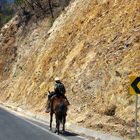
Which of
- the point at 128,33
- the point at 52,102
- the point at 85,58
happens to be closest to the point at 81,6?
the point at 85,58

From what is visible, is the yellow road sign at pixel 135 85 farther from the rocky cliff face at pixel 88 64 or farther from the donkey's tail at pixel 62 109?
the donkey's tail at pixel 62 109

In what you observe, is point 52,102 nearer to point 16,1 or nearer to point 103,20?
point 103,20

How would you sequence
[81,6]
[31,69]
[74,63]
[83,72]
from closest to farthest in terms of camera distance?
1. [83,72]
2. [74,63]
3. [81,6]
4. [31,69]

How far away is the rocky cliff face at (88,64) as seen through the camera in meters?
23.8

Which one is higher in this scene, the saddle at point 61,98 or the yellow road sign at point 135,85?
the yellow road sign at point 135,85

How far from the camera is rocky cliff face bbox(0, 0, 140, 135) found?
78.0 ft

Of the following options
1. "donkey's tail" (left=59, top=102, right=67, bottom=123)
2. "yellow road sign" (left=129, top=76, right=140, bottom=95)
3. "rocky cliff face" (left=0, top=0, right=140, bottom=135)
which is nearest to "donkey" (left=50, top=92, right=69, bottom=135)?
"donkey's tail" (left=59, top=102, right=67, bottom=123)

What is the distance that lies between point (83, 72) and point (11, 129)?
10.5 metres

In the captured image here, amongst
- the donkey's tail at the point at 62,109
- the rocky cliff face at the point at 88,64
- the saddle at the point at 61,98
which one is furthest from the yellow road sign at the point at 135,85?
the donkey's tail at the point at 62,109

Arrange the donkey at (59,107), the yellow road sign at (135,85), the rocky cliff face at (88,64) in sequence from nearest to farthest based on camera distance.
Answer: the yellow road sign at (135,85), the donkey at (59,107), the rocky cliff face at (88,64)

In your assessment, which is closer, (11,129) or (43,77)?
(11,129)

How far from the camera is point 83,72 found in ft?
98.3

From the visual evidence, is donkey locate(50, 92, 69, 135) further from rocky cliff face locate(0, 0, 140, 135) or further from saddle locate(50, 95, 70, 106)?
rocky cliff face locate(0, 0, 140, 135)

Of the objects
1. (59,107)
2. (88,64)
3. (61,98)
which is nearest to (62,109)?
(59,107)
